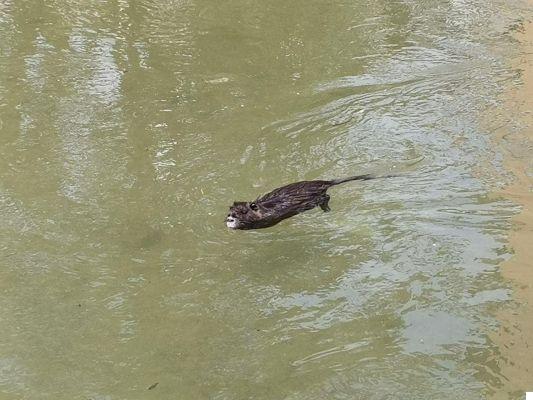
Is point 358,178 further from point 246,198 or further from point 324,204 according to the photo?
→ point 246,198

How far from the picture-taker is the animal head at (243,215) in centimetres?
523

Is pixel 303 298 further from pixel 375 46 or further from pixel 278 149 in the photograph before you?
pixel 375 46

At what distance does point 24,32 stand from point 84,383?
19.7 feet

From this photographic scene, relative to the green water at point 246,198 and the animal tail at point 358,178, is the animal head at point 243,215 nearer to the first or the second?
the green water at point 246,198

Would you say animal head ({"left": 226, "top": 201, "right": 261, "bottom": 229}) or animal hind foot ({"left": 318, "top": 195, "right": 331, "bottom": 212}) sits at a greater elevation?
animal head ({"left": 226, "top": 201, "right": 261, "bottom": 229})

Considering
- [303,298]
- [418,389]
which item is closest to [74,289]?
[303,298]

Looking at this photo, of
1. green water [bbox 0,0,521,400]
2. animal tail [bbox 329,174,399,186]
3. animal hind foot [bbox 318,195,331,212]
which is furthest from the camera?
animal tail [bbox 329,174,399,186]

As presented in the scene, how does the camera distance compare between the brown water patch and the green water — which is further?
the green water

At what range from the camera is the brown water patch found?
4.22 m

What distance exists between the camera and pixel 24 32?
29.5 ft

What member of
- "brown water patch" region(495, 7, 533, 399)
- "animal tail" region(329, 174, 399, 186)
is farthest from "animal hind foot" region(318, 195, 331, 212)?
"brown water patch" region(495, 7, 533, 399)

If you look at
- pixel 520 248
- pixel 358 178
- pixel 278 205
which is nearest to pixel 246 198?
pixel 278 205

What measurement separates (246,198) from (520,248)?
2.12m

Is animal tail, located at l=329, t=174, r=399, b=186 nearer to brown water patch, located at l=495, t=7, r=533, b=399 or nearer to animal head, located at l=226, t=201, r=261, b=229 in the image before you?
animal head, located at l=226, t=201, r=261, b=229
